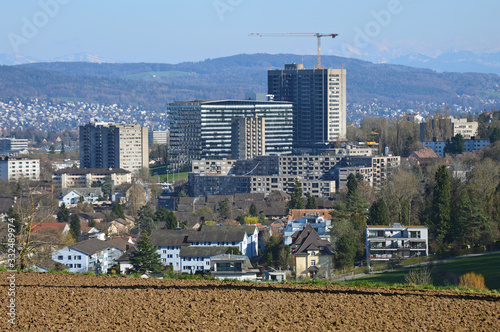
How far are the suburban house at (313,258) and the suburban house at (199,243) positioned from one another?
3.41m

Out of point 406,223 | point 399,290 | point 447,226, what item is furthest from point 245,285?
point 406,223

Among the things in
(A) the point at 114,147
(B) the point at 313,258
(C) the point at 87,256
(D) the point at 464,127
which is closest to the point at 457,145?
(D) the point at 464,127

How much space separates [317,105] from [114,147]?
24.5 metres

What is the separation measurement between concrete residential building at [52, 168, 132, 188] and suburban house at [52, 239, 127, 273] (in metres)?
43.3

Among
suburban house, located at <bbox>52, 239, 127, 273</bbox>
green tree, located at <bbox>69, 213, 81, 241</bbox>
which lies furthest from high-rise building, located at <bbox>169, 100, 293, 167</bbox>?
suburban house, located at <bbox>52, 239, 127, 273</bbox>

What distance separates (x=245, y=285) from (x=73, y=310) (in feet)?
9.35

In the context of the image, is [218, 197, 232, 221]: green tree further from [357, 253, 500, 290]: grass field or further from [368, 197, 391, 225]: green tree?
[357, 253, 500, 290]: grass field

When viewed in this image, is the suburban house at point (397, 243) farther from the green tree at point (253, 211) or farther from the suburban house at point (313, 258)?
the green tree at point (253, 211)

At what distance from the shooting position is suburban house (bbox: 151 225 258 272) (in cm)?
3175

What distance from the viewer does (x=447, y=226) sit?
32562 mm

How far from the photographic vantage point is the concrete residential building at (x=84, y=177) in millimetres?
77312

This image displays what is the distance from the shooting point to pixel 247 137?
269 feet

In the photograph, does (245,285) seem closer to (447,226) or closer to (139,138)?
(447,226)

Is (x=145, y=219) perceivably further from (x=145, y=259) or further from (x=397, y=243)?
(x=145, y=259)
